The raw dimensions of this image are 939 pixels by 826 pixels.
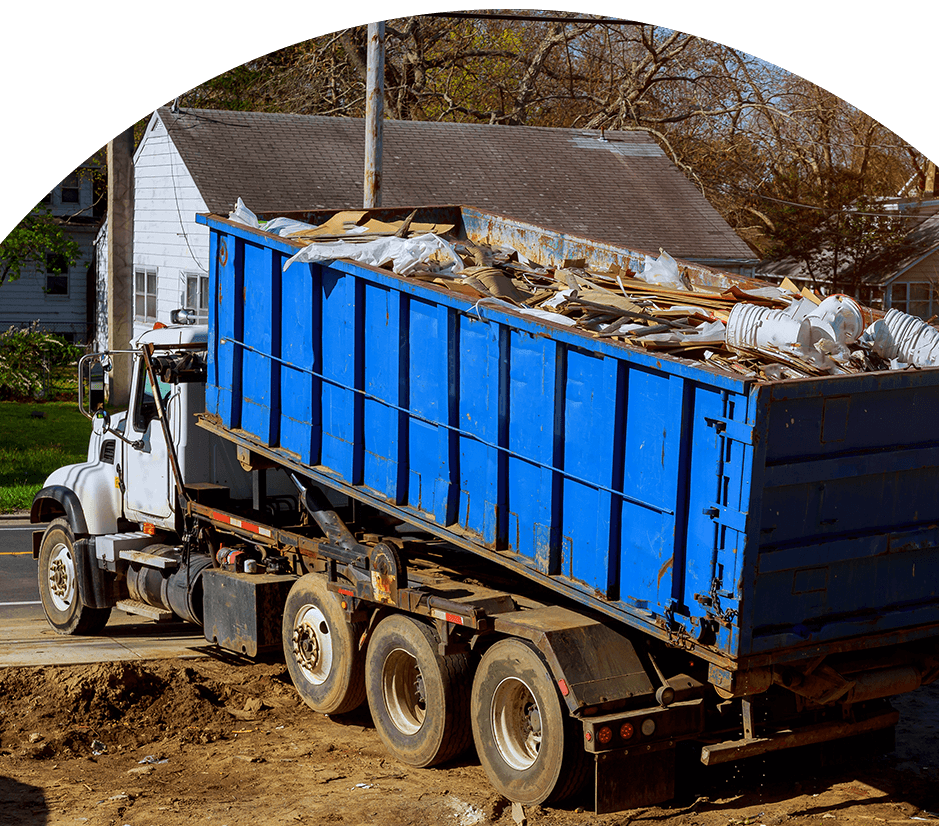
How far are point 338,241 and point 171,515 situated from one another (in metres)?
2.99

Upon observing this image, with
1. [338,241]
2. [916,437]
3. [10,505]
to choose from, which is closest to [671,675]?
[916,437]

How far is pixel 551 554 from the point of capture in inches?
291

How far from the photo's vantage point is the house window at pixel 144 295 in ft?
91.1

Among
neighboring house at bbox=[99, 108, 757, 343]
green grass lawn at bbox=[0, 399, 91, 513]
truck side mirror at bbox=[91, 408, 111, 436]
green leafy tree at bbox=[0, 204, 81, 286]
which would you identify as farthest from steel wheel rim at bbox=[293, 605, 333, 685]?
green leafy tree at bbox=[0, 204, 81, 286]

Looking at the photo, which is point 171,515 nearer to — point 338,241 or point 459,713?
point 338,241

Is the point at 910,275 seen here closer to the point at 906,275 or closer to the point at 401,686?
the point at 906,275

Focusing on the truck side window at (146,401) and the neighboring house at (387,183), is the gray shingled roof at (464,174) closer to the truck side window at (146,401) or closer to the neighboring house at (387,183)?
the neighboring house at (387,183)

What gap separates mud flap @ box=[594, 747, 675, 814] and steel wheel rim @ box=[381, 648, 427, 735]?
5.93 feet

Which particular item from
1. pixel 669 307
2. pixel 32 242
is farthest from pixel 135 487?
pixel 32 242

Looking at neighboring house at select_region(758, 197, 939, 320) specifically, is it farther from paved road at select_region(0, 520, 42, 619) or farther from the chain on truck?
the chain on truck

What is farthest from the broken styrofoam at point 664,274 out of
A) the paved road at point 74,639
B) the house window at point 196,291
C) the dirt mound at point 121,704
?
the house window at point 196,291

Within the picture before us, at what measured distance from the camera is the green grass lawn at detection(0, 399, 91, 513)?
61.0 ft

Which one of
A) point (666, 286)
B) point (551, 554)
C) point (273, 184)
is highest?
point (273, 184)

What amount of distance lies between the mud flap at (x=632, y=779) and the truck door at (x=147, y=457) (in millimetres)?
5204
